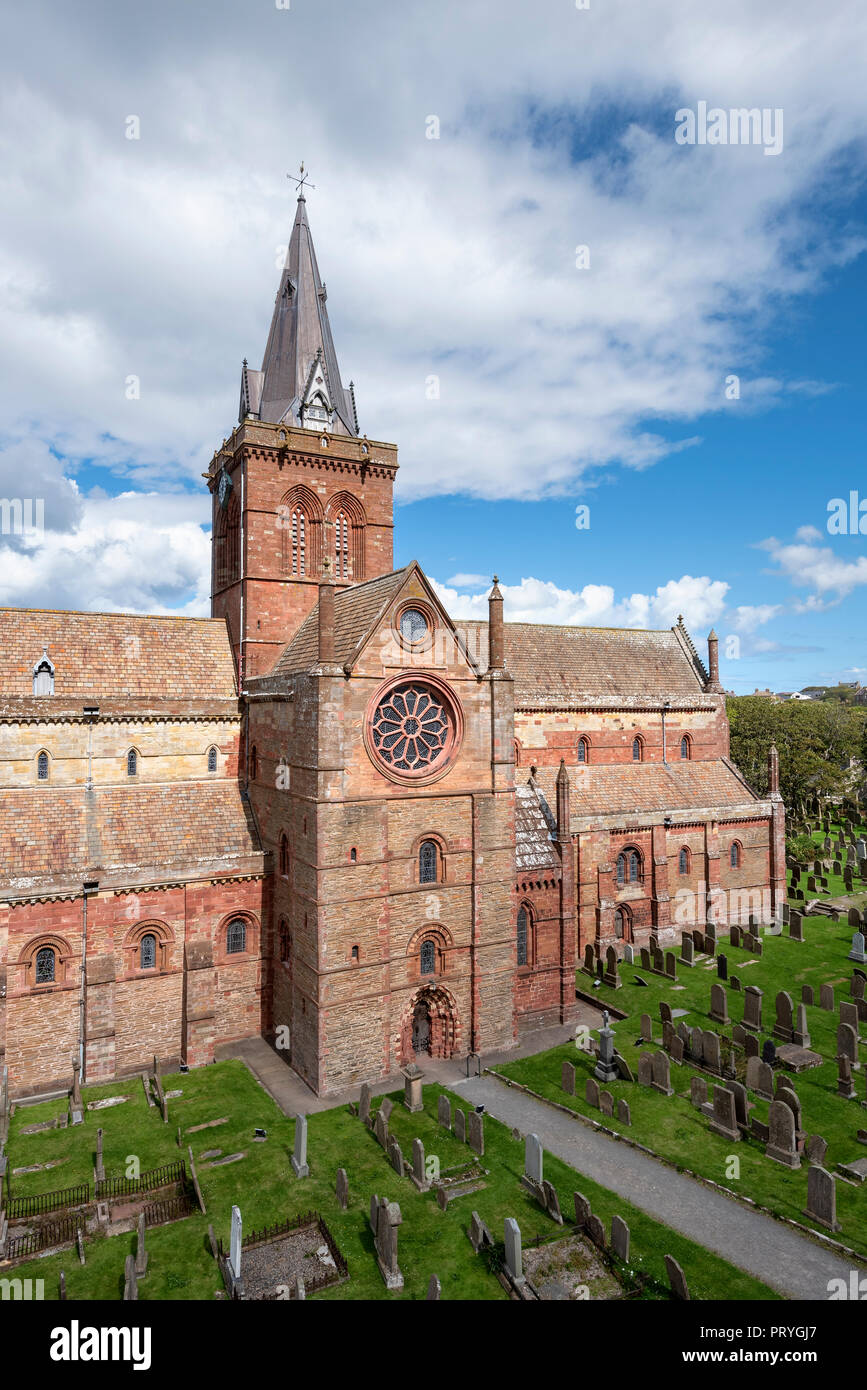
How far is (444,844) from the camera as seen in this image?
2297 cm

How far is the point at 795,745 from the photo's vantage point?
58.2 m

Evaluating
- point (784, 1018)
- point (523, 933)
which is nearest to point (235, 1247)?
point (523, 933)

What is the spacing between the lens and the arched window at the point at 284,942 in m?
23.3

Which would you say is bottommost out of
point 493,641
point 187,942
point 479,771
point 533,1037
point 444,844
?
point 533,1037

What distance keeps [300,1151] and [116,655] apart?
17.5m

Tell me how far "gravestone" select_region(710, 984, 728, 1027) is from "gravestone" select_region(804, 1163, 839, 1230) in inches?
384

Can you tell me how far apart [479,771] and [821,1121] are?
42.8 ft

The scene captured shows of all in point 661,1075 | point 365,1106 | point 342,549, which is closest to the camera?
point 365,1106

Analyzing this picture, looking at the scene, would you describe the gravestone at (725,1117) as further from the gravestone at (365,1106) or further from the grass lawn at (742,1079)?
the gravestone at (365,1106)

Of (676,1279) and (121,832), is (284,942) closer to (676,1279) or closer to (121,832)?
(121,832)

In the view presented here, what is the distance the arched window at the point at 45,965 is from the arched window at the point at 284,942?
6.52 meters

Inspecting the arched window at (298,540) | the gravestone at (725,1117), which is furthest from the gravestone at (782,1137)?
the arched window at (298,540)
